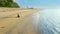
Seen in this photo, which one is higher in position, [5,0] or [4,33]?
[4,33]

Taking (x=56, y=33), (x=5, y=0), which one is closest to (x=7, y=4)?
(x=5, y=0)

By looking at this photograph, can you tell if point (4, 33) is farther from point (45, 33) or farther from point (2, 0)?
point (2, 0)

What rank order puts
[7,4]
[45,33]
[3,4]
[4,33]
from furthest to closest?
1. [7,4]
2. [3,4]
3. [45,33]
4. [4,33]

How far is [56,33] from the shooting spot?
16.4 meters

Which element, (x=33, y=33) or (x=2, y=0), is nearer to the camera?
(x=33, y=33)

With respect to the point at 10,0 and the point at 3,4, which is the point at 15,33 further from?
the point at 10,0

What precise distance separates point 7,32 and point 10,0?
2688 inches

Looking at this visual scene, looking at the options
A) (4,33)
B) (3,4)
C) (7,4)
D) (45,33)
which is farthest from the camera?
(7,4)

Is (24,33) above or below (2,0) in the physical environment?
above

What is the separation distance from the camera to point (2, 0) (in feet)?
249

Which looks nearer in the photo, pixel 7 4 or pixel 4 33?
pixel 4 33

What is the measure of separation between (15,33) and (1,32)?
39.6 inches

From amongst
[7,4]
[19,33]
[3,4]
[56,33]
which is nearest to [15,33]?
[19,33]

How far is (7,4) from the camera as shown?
260ft
